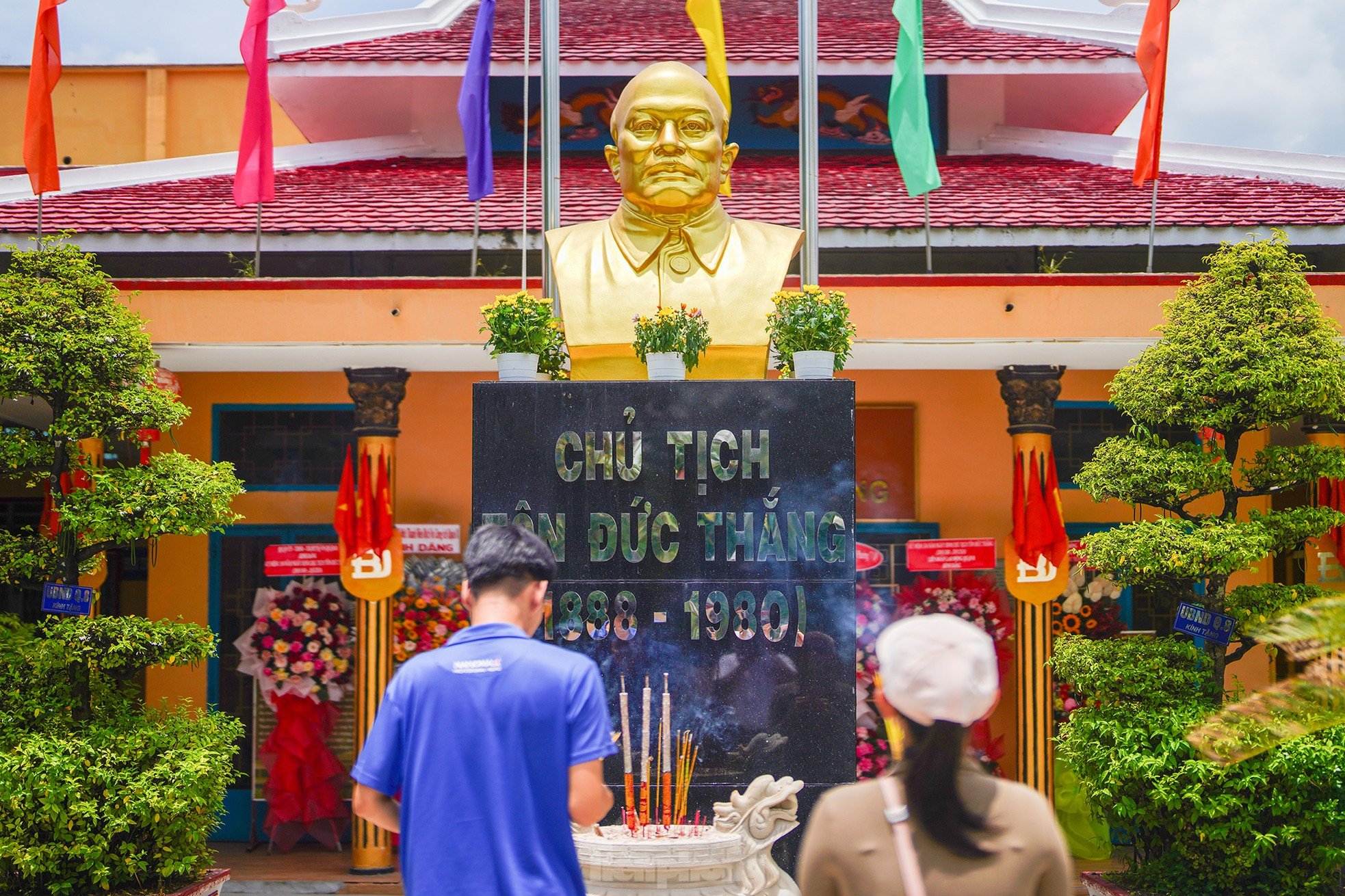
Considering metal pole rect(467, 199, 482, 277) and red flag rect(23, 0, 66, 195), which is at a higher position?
red flag rect(23, 0, 66, 195)

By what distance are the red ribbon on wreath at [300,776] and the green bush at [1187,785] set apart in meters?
5.67

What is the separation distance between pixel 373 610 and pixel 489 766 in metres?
7.23

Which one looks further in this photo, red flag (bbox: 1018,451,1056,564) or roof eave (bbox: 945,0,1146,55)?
roof eave (bbox: 945,0,1146,55)

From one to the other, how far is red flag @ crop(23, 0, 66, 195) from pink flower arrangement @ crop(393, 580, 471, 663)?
157 inches

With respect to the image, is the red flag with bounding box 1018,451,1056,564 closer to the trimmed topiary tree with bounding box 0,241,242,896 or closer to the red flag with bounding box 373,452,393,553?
the red flag with bounding box 373,452,393,553

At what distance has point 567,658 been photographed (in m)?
3.04

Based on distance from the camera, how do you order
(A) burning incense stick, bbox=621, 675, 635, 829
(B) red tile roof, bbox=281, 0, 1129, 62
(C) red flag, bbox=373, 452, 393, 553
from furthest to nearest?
(B) red tile roof, bbox=281, 0, 1129, 62, (C) red flag, bbox=373, 452, 393, 553, (A) burning incense stick, bbox=621, 675, 635, 829

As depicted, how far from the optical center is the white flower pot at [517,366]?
652 cm

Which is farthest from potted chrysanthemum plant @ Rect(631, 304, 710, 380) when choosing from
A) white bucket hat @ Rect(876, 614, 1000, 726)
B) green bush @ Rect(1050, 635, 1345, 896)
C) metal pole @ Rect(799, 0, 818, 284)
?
white bucket hat @ Rect(876, 614, 1000, 726)

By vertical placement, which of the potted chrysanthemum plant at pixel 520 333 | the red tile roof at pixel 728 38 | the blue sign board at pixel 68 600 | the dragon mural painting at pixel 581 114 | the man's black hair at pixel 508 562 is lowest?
the blue sign board at pixel 68 600

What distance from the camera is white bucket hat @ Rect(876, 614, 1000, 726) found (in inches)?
96.5

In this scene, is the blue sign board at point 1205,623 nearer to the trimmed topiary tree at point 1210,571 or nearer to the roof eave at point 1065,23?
the trimmed topiary tree at point 1210,571

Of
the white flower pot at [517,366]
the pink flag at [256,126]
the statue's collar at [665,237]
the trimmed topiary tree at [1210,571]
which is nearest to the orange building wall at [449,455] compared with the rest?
the pink flag at [256,126]

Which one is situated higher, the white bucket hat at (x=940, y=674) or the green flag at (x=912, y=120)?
the green flag at (x=912, y=120)
